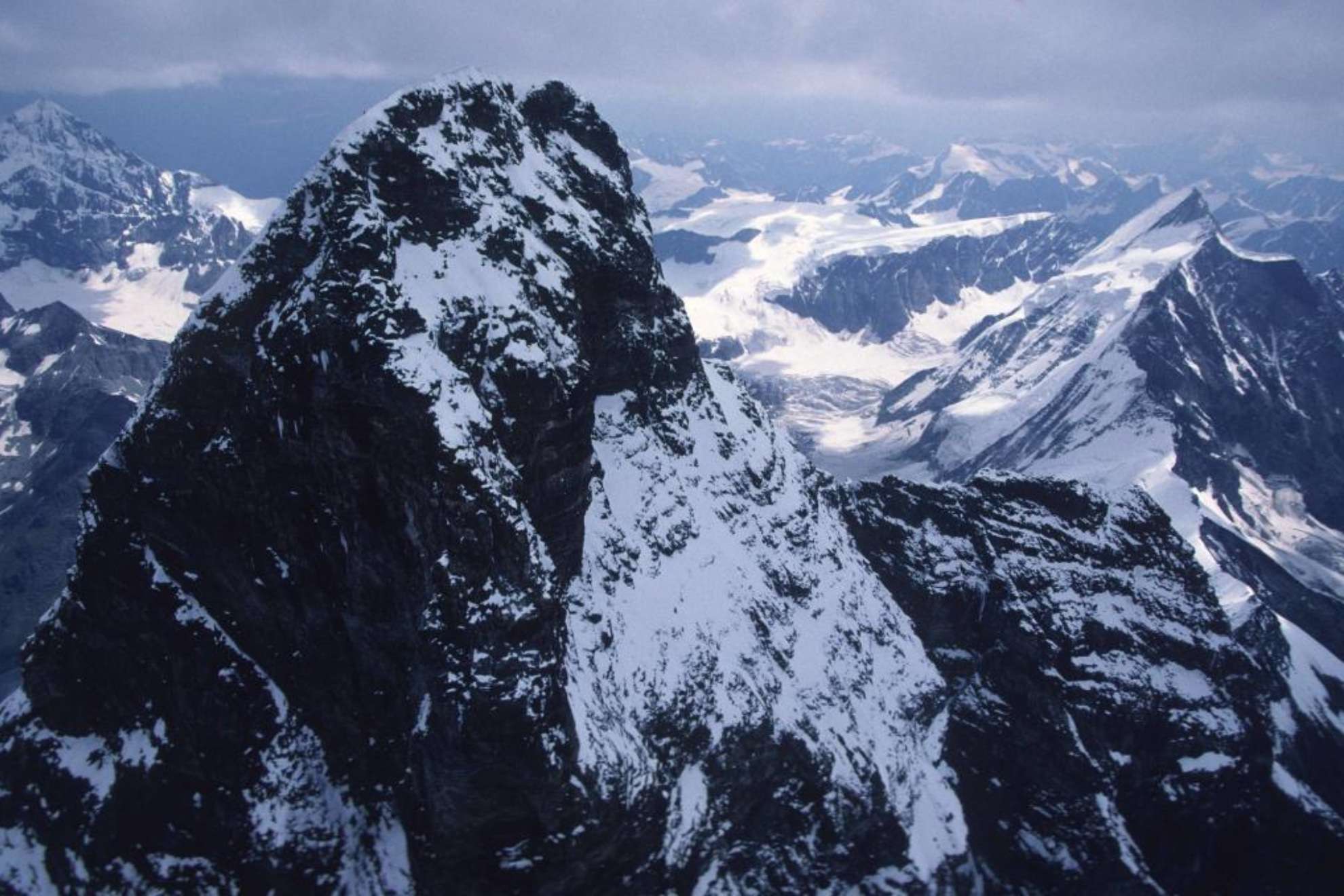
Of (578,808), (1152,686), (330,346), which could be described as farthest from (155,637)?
(1152,686)

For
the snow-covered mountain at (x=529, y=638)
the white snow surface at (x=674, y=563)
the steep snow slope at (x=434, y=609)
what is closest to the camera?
the steep snow slope at (x=434, y=609)

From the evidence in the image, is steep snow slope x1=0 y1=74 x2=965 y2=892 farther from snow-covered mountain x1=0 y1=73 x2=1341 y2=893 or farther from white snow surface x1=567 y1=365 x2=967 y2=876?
white snow surface x1=567 y1=365 x2=967 y2=876

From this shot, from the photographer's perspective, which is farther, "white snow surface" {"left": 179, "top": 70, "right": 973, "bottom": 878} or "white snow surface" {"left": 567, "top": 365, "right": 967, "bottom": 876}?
"white snow surface" {"left": 567, "top": 365, "right": 967, "bottom": 876}

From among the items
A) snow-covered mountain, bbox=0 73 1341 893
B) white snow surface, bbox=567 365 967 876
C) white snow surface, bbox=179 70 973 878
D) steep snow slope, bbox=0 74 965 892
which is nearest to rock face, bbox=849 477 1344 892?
snow-covered mountain, bbox=0 73 1341 893

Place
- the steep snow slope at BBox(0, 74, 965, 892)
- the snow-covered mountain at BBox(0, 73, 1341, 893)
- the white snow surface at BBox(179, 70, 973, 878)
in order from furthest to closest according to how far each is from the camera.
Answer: the white snow surface at BBox(179, 70, 973, 878) → the snow-covered mountain at BBox(0, 73, 1341, 893) → the steep snow slope at BBox(0, 74, 965, 892)

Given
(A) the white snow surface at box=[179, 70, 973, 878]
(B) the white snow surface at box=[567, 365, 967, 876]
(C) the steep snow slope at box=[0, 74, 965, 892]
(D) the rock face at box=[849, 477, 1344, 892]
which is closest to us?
(C) the steep snow slope at box=[0, 74, 965, 892]

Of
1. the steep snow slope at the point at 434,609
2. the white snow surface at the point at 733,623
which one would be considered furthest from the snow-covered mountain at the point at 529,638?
the white snow surface at the point at 733,623

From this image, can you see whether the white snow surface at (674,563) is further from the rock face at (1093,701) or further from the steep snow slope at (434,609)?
the rock face at (1093,701)

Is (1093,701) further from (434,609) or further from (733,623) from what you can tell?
(434,609)

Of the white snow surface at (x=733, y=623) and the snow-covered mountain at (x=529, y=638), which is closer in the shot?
the snow-covered mountain at (x=529, y=638)
